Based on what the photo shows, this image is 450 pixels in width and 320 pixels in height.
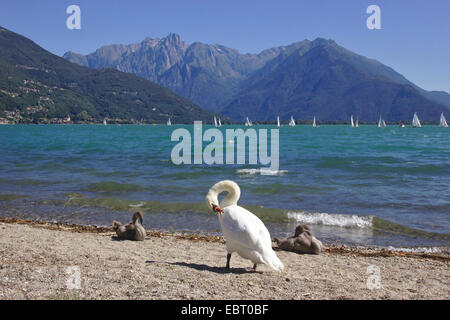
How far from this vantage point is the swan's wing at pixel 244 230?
7.12 metres

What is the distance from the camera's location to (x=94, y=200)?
16.2 meters

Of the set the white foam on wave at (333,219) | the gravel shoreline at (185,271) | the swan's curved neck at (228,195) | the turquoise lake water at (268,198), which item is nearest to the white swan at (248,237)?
the swan's curved neck at (228,195)

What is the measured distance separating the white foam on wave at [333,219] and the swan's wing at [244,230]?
642cm

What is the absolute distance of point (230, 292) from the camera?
6.30m

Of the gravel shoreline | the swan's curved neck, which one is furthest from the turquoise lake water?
the swan's curved neck

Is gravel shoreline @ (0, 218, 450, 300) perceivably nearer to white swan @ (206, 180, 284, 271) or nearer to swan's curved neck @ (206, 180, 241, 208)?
white swan @ (206, 180, 284, 271)

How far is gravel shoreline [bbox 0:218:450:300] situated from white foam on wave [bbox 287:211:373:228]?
113 inches
